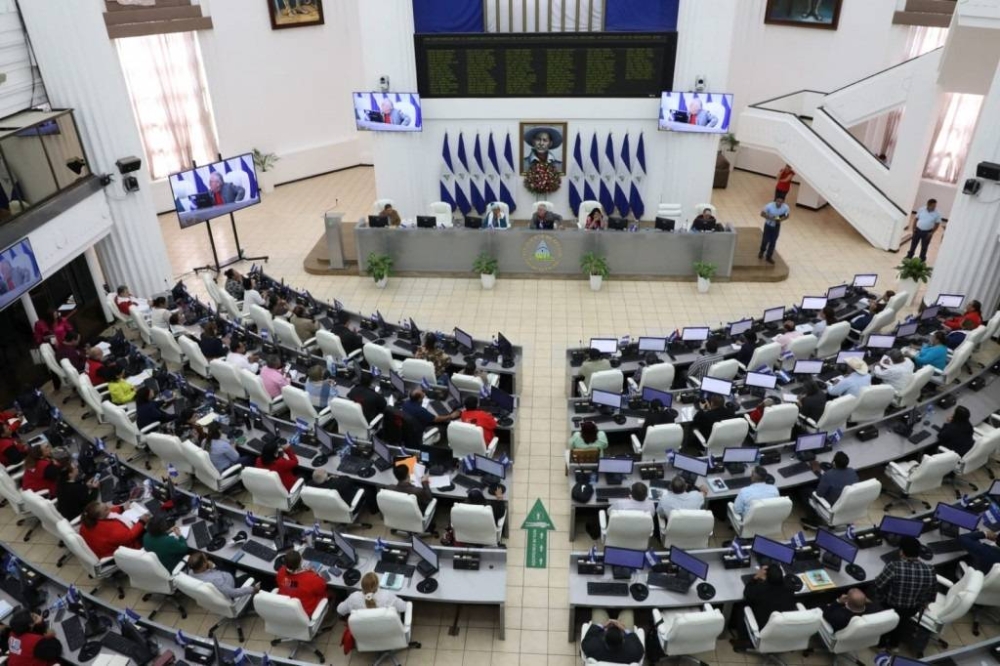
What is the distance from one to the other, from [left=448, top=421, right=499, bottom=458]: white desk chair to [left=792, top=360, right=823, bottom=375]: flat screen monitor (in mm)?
4822

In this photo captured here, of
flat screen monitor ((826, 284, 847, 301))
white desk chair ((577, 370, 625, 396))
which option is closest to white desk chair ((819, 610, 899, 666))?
white desk chair ((577, 370, 625, 396))

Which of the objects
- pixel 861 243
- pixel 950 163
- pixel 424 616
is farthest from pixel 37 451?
pixel 950 163

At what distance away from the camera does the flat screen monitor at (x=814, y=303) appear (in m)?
12.5

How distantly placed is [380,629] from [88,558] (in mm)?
3494

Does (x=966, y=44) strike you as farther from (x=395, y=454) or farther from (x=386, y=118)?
(x=395, y=454)

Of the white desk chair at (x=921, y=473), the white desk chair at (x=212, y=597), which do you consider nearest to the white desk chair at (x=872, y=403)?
the white desk chair at (x=921, y=473)

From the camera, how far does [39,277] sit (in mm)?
11383

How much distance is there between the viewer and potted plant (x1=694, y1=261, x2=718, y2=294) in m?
14.8

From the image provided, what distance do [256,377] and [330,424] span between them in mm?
1281

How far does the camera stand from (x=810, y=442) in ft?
29.4

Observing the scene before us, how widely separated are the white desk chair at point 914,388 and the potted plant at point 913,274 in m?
4.03

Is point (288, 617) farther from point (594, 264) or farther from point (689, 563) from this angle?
point (594, 264)

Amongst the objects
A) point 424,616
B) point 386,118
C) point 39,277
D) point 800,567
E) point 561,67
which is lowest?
point 424,616

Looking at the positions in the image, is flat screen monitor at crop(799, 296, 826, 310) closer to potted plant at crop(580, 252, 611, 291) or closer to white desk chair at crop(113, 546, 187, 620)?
potted plant at crop(580, 252, 611, 291)
